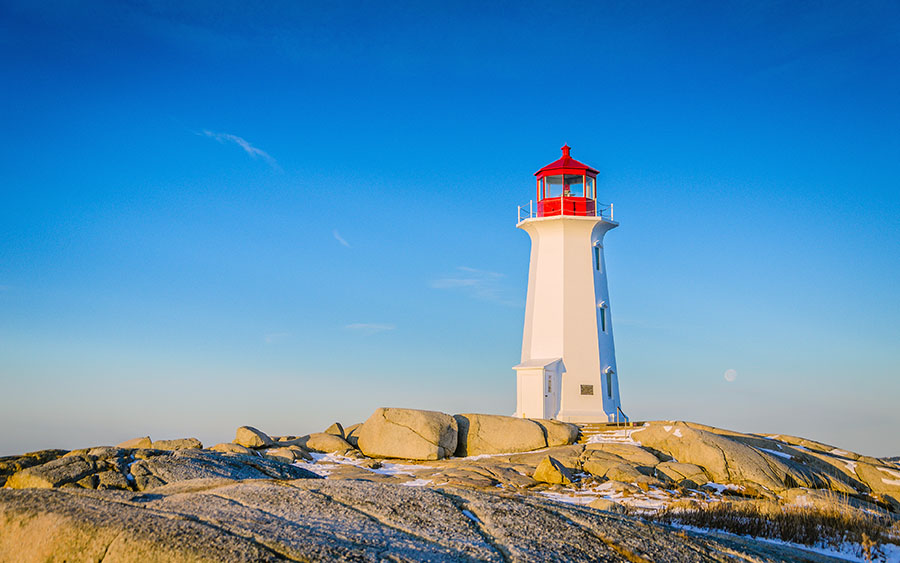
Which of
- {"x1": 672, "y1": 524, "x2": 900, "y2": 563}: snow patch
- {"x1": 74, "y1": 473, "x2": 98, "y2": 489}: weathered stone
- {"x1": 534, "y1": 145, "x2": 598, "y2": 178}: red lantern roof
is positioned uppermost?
{"x1": 534, "y1": 145, "x2": 598, "y2": 178}: red lantern roof

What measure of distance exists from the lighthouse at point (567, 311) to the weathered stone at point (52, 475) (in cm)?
2005

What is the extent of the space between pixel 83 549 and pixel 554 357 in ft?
86.0

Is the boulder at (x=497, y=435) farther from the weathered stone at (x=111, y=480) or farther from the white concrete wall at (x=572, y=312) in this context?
the weathered stone at (x=111, y=480)

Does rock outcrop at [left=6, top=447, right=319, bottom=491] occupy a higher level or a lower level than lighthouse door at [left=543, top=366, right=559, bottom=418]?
lower

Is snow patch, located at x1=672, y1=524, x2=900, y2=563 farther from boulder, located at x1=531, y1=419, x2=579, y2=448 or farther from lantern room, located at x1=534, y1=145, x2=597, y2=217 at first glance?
lantern room, located at x1=534, y1=145, x2=597, y2=217

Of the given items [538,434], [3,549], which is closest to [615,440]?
[538,434]

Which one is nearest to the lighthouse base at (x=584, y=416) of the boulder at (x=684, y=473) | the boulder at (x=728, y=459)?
the boulder at (x=728, y=459)

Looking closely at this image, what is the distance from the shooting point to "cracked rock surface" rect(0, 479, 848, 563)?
513cm

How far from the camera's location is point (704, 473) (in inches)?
790

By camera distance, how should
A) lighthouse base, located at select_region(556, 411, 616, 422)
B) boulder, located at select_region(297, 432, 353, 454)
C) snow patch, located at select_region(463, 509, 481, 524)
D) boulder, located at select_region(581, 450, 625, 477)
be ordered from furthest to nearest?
lighthouse base, located at select_region(556, 411, 616, 422), boulder, located at select_region(297, 432, 353, 454), boulder, located at select_region(581, 450, 625, 477), snow patch, located at select_region(463, 509, 481, 524)

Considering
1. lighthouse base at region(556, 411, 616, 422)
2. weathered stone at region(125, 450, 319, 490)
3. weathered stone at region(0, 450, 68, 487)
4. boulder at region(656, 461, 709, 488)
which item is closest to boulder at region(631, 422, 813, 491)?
boulder at region(656, 461, 709, 488)

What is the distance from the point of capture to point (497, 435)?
79.7 feet

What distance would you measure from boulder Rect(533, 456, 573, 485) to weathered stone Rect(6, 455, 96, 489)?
35.8 feet

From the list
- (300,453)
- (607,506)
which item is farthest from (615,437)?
(607,506)
